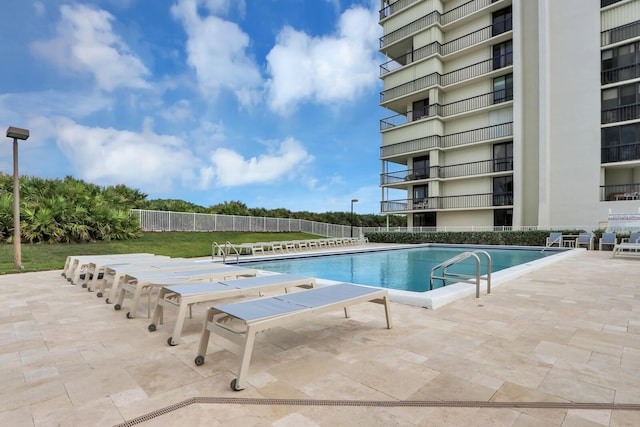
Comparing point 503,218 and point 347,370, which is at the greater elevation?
point 503,218

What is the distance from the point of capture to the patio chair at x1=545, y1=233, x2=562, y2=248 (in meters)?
16.4

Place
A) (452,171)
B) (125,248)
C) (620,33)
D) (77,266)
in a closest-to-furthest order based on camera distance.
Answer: (77,266), (125,248), (620,33), (452,171)

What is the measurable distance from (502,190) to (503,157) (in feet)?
7.40

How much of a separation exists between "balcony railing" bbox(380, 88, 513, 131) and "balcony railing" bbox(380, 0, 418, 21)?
28.1ft

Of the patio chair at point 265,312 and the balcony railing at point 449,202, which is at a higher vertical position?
the balcony railing at point 449,202

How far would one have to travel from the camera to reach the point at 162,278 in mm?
4680

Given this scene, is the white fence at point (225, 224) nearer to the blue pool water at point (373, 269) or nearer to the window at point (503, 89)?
the blue pool water at point (373, 269)

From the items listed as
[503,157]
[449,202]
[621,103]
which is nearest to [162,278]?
[449,202]

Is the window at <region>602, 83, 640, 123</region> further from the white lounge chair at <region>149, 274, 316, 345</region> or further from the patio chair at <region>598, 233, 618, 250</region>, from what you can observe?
the white lounge chair at <region>149, 274, 316, 345</region>

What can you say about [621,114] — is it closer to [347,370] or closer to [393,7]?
[393,7]

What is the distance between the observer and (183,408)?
7.13ft

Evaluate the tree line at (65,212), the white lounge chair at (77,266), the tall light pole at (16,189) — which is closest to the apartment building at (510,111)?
the tree line at (65,212)

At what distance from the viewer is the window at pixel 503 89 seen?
21750 millimetres

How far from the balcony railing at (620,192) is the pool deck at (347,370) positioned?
17552 millimetres
